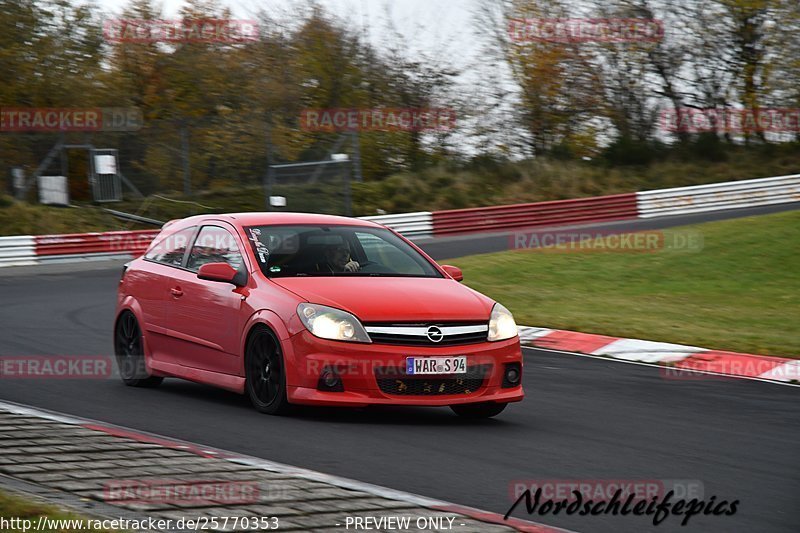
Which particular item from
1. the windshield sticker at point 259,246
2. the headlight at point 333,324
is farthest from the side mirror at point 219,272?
the headlight at point 333,324

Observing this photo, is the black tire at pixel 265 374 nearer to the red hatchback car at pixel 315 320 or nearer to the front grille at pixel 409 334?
the red hatchback car at pixel 315 320

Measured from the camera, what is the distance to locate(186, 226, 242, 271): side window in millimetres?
9023

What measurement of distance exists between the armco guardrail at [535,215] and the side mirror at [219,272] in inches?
856

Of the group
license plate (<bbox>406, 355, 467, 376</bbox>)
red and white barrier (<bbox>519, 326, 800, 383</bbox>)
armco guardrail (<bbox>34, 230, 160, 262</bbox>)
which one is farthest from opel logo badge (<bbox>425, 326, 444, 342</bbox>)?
armco guardrail (<bbox>34, 230, 160, 262</bbox>)

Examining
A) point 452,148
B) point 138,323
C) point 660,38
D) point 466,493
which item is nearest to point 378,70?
point 452,148

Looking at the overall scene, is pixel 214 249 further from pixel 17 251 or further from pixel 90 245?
pixel 90 245

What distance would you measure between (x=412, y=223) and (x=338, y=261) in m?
21.1

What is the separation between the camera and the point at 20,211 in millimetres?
28250

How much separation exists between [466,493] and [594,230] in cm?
2467

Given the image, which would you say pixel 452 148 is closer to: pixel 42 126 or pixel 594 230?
pixel 594 230

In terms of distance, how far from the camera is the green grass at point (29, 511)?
4645 millimetres

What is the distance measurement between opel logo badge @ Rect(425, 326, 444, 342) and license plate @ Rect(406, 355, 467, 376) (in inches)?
5.1

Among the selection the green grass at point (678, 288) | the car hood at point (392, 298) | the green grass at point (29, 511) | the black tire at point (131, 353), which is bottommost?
the green grass at point (678, 288)

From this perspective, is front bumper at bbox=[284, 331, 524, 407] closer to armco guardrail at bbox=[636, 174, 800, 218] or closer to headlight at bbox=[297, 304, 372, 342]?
headlight at bbox=[297, 304, 372, 342]
